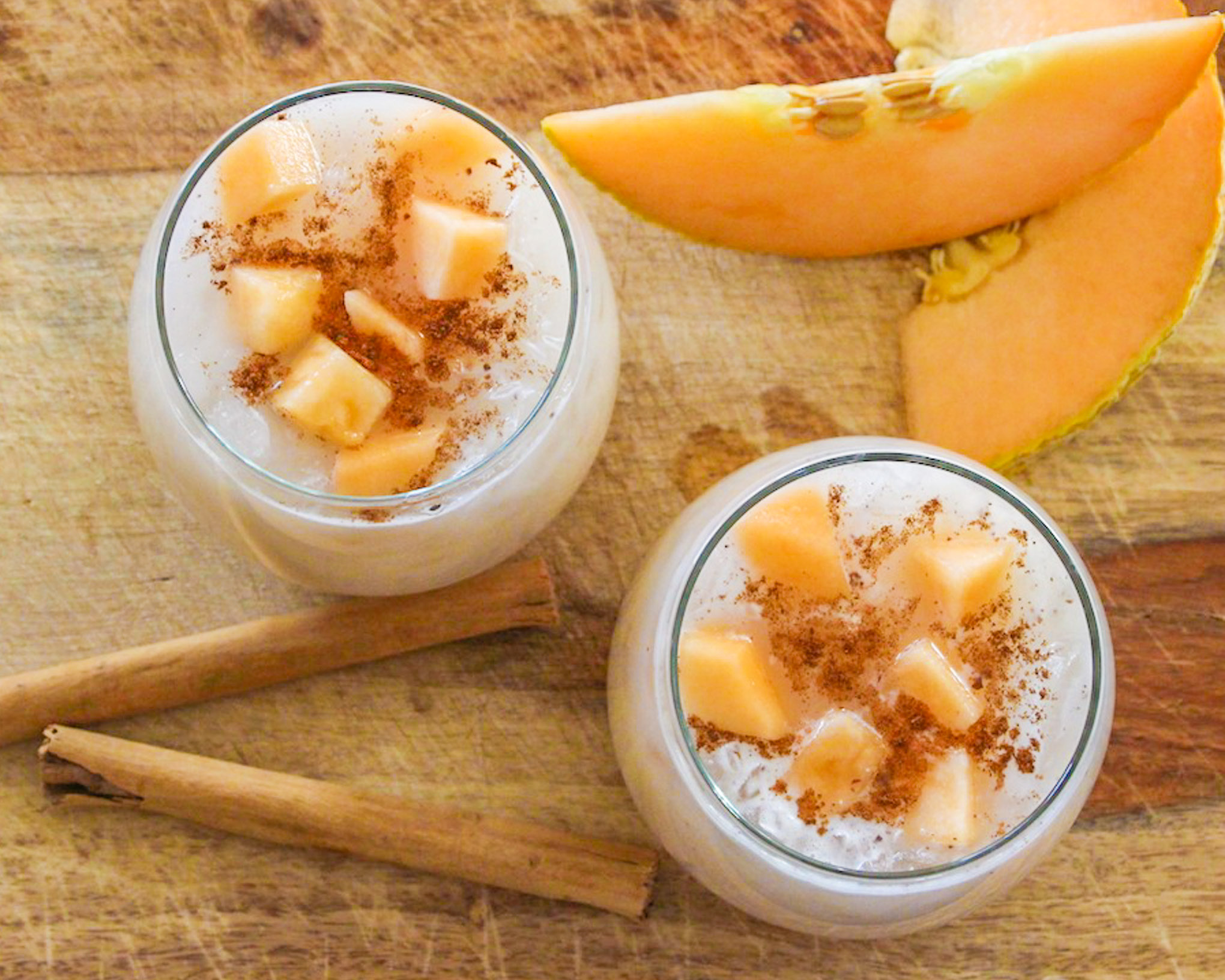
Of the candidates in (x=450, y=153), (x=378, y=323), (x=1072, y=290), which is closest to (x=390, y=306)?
(x=378, y=323)

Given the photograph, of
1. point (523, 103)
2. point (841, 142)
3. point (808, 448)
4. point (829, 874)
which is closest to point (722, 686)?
point (829, 874)

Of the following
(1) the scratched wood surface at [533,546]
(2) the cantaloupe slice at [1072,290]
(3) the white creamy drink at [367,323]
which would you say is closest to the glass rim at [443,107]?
(3) the white creamy drink at [367,323]

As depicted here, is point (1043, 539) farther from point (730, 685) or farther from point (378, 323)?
point (378, 323)

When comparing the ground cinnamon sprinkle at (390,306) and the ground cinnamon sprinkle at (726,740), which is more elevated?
the ground cinnamon sprinkle at (390,306)

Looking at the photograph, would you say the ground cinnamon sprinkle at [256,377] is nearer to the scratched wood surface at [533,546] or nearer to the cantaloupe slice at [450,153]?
the cantaloupe slice at [450,153]

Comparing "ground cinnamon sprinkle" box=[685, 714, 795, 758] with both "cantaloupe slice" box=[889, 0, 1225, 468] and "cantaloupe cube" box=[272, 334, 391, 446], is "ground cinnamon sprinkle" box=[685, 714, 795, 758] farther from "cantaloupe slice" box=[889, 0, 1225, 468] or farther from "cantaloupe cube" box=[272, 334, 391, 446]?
"cantaloupe slice" box=[889, 0, 1225, 468]

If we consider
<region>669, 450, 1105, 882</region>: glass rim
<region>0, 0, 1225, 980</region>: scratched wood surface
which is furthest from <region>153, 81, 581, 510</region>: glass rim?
<region>0, 0, 1225, 980</region>: scratched wood surface

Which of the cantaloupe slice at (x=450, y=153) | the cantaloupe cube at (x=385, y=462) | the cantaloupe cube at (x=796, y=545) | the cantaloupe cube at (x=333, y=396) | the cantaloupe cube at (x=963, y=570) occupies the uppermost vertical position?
the cantaloupe slice at (x=450, y=153)
